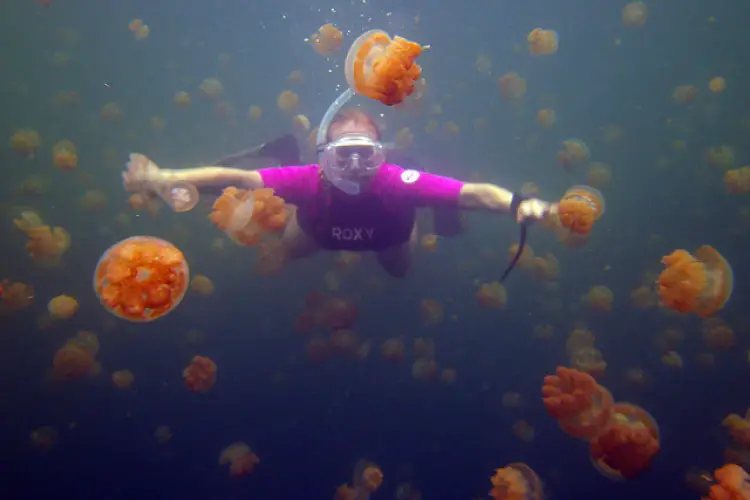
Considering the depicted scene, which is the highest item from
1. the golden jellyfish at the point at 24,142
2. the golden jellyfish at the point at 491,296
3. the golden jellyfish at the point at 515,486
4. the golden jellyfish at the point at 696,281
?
the golden jellyfish at the point at 24,142

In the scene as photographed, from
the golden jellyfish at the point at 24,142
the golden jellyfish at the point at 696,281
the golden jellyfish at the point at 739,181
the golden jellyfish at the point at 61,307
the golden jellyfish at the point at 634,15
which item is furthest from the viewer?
the golden jellyfish at the point at 634,15

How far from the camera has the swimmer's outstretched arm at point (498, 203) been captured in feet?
10.1

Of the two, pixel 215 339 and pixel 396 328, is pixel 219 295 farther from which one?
pixel 396 328

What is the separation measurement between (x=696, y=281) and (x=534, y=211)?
261 centimetres

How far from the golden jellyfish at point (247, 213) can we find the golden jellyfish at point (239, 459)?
3474mm

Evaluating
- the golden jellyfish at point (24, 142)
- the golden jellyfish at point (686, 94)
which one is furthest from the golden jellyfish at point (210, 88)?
the golden jellyfish at point (686, 94)

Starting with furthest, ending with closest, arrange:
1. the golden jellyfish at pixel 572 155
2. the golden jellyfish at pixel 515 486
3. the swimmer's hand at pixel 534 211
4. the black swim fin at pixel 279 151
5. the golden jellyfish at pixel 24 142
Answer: the golden jellyfish at pixel 572 155
the golden jellyfish at pixel 24 142
the black swim fin at pixel 279 151
the golden jellyfish at pixel 515 486
the swimmer's hand at pixel 534 211

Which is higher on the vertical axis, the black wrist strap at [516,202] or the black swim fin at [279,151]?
the black swim fin at [279,151]

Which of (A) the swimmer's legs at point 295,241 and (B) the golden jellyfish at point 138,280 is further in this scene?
(A) the swimmer's legs at point 295,241

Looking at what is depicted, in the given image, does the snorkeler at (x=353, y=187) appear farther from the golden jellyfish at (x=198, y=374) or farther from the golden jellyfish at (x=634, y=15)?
the golden jellyfish at (x=634, y=15)

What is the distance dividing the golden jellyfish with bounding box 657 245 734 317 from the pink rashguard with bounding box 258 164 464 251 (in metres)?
2.45

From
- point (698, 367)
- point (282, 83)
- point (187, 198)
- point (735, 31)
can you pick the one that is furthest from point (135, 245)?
point (735, 31)

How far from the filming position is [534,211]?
3074mm

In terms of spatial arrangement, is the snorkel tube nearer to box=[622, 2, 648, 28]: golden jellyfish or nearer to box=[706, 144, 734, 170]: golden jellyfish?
box=[706, 144, 734, 170]: golden jellyfish
